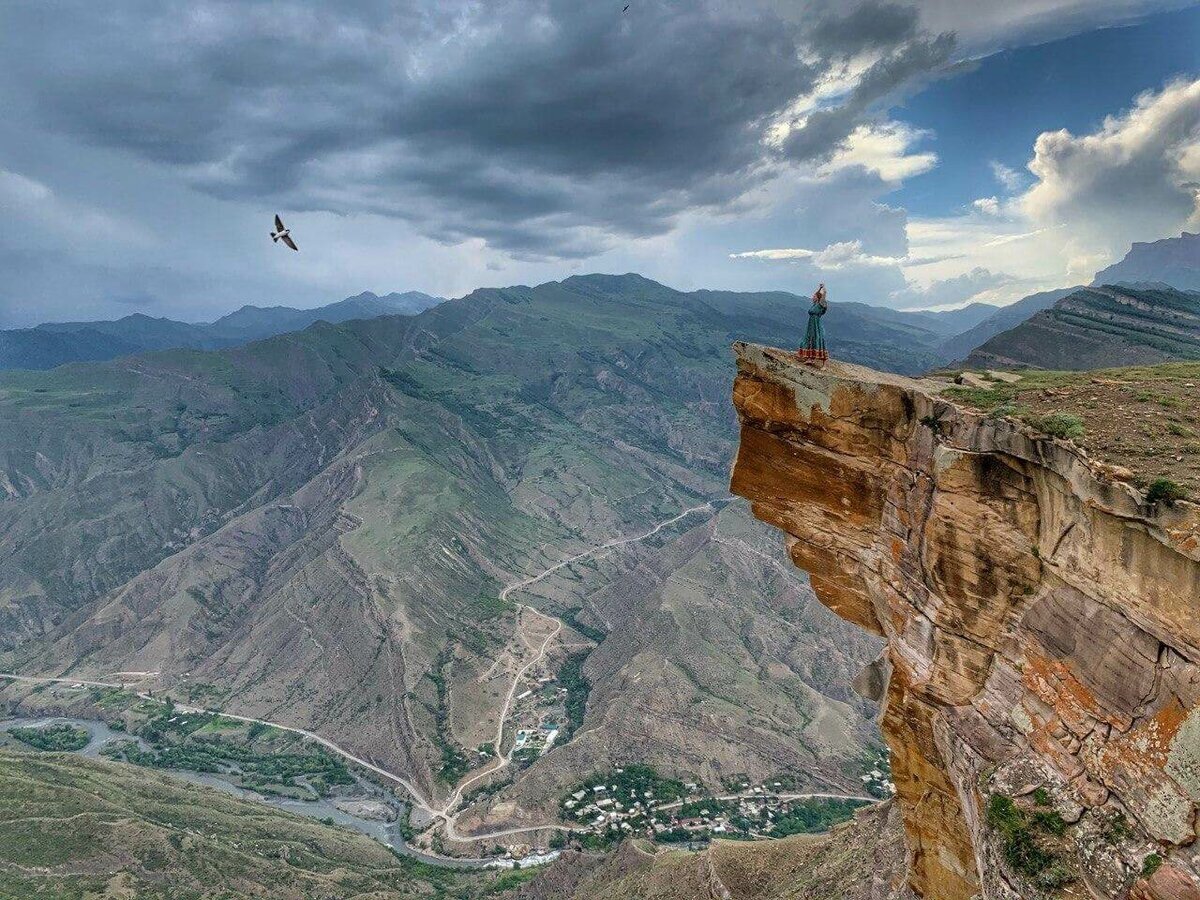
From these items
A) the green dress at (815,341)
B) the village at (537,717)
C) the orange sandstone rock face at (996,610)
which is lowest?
the village at (537,717)

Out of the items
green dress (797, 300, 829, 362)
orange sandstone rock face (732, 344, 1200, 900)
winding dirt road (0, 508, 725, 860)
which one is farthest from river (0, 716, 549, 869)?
green dress (797, 300, 829, 362)

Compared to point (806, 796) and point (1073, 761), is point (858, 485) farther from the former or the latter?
point (806, 796)

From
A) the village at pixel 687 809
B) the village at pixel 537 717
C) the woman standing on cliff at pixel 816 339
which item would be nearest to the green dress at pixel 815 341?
the woman standing on cliff at pixel 816 339

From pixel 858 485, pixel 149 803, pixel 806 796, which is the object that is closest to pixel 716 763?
pixel 806 796

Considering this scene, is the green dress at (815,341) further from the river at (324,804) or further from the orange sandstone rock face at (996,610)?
the river at (324,804)

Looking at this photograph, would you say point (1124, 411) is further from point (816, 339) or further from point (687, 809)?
point (687, 809)

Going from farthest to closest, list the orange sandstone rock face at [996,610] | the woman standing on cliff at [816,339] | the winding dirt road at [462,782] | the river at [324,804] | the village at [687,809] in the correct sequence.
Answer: the winding dirt road at [462,782] → the village at [687,809] → the river at [324,804] → the woman standing on cliff at [816,339] → the orange sandstone rock face at [996,610]
